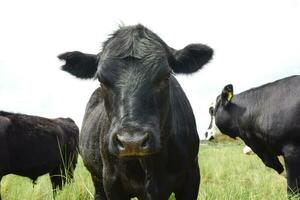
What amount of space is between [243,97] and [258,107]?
106cm

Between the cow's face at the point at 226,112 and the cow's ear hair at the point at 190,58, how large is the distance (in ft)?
21.4

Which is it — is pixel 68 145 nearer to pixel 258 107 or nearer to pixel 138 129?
pixel 258 107

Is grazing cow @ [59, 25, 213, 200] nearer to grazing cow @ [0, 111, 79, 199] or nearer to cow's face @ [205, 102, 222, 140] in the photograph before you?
grazing cow @ [0, 111, 79, 199]

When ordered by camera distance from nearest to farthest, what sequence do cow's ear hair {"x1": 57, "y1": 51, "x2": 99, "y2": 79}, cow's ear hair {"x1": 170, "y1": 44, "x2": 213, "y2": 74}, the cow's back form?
1. cow's ear hair {"x1": 170, "y1": 44, "x2": 213, "y2": 74}
2. cow's ear hair {"x1": 57, "y1": 51, "x2": 99, "y2": 79}
3. the cow's back

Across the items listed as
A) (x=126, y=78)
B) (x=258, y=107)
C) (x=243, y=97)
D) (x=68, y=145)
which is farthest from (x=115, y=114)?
(x=68, y=145)

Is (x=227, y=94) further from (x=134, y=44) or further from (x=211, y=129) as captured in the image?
(x=134, y=44)

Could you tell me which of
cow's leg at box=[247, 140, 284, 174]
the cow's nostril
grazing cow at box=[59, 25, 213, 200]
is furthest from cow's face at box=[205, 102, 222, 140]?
the cow's nostril

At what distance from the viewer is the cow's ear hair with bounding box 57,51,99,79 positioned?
377cm

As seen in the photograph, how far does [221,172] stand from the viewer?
1074 cm

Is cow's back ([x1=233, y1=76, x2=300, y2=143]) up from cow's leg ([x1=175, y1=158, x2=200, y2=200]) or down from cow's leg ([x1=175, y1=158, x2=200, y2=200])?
down

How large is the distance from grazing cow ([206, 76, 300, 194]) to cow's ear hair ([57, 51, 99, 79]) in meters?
4.36

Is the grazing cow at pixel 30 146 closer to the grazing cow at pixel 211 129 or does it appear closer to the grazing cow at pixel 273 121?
the grazing cow at pixel 273 121

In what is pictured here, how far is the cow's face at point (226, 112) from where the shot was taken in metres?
10.2

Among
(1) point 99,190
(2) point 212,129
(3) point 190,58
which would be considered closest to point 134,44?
(3) point 190,58
